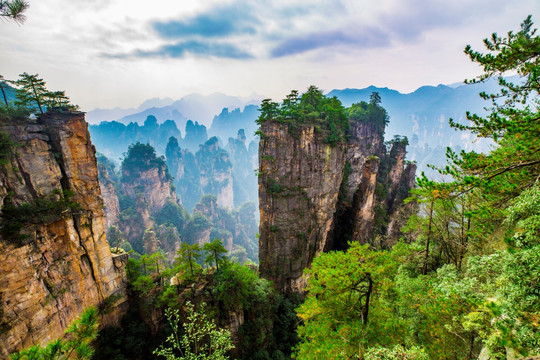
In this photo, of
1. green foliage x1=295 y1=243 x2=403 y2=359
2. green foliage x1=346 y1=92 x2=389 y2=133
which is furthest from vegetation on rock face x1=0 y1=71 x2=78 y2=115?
green foliage x1=346 y1=92 x2=389 y2=133

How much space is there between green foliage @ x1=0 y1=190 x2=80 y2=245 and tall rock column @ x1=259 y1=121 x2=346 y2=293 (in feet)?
49.6

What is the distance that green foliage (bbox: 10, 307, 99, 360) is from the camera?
344 centimetres

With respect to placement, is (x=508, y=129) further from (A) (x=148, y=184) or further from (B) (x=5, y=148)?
(A) (x=148, y=184)

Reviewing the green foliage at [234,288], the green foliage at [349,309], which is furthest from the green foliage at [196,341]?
the green foliage at [234,288]

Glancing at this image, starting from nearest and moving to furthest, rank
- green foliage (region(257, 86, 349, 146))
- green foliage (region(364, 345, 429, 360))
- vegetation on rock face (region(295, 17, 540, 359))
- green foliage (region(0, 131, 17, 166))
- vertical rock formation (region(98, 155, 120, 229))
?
vegetation on rock face (region(295, 17, 540, 359)), green foliage (region(364, 345, 429, 360)), green foliage (region(0, 131, 17, 166)), green foliage (region(257, 86, 349, 146)), vertical rock formation (region(98, 155, 120, 229))

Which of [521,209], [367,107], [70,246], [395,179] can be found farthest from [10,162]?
[367,107]

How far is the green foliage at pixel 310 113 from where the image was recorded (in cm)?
2253

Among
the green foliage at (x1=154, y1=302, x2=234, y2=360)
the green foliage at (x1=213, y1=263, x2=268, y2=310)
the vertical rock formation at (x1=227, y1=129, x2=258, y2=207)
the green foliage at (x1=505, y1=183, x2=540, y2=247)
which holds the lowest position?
the vertical rock formation at (x1=227, y1=129, x2=258, y2=207)

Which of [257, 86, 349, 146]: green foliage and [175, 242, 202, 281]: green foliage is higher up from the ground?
[257, 86, 349, 146]: green foliage

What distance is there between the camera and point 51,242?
13.3 meters

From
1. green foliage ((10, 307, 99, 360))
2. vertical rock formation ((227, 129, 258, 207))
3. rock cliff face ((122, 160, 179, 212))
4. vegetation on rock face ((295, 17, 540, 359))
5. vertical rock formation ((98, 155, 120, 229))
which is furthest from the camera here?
vertical rock formation ((227, 129, 258, 207))

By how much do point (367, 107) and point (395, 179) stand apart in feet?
44.3

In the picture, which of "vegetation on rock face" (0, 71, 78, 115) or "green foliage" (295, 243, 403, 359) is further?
"vegetation on rock face" (0, 71, 78, 115)

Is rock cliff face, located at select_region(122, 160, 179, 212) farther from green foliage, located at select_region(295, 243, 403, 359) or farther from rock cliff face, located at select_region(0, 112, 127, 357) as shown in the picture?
green foliage, located at select_region(295, 243, 403, 359)
